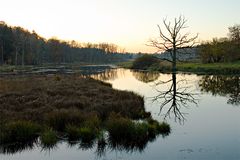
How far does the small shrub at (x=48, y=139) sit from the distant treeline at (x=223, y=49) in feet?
236

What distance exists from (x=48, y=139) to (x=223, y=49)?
75089 mm

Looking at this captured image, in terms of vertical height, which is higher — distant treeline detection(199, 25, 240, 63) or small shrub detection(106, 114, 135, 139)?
distant treeline detection(199, 25, 240, 63)

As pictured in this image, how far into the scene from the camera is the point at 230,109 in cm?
2053

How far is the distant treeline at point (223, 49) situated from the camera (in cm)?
7744

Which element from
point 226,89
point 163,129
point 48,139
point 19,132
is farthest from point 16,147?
point 226,89

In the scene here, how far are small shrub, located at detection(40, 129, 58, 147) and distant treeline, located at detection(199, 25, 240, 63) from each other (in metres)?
71.9

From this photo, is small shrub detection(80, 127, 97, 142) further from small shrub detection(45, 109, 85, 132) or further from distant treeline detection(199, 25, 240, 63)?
distant treeline detection(199, 25, 240, 63)

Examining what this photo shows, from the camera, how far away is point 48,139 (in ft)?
39.6

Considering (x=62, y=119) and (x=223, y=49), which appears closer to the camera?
(x=62, y=119)

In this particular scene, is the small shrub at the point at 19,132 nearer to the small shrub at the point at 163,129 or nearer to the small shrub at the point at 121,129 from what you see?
the small shrub at the point at 121,129

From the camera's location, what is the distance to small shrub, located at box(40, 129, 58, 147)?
12.0 m

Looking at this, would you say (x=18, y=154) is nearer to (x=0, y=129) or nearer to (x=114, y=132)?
(x=0, y=129)

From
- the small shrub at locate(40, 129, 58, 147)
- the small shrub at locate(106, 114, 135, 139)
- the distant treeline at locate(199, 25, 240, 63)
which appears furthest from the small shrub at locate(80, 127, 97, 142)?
the distant treeline at locate(199, 25, 240, 63)

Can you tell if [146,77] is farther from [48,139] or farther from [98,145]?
[48,139]
